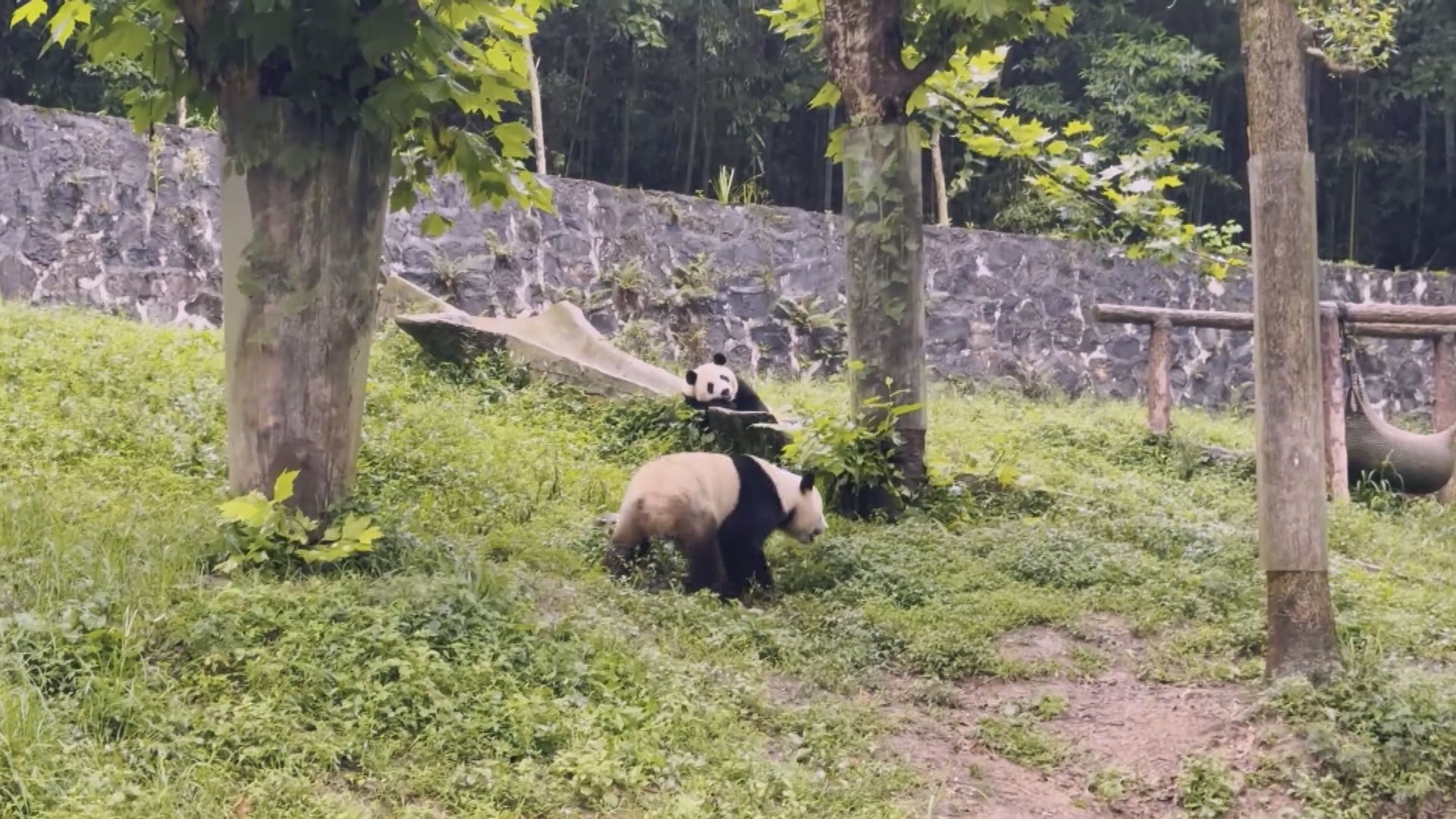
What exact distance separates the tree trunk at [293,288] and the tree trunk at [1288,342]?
349 centimetres

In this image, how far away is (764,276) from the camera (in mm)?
14672

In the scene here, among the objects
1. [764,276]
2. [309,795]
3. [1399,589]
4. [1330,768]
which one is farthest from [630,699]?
[764,276]

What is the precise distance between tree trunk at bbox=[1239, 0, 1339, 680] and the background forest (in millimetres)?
11752

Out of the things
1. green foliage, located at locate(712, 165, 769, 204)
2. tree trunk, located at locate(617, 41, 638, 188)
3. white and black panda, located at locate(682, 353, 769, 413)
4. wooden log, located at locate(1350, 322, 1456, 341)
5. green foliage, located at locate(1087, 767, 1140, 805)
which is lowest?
green foliage, located at locate(1087, 767, 1140, 805)

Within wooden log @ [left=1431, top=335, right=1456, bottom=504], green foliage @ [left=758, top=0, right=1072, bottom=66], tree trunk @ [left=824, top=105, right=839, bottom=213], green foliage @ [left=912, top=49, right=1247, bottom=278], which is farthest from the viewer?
tree trunk @ [left=824, top=105, right=839, bottom=213]

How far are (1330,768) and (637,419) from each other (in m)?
6.01

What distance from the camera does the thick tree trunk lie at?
742 cm

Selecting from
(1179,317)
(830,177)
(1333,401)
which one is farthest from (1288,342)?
(830,177)

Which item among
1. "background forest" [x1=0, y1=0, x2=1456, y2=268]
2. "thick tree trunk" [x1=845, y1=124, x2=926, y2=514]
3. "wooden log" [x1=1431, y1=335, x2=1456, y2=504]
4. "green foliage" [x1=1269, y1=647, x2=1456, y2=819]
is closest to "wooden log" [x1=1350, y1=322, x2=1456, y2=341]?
"wooden log" [x1=1431, y1=335, x2=1456, y2=504]

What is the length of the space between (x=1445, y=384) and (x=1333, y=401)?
5.76 ft

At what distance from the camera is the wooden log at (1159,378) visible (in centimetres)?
1081

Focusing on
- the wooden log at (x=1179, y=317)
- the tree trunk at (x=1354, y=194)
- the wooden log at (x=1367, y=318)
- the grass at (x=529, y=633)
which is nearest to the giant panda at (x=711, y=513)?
the grass at (x=529, y=633)

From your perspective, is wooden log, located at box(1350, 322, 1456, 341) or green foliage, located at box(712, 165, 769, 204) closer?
wooden log, located at box(1350, 322, 1456, 341)

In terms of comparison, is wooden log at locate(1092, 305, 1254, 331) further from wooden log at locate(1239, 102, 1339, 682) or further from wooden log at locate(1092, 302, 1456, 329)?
wooden log at locate(1239, 102, 1339, 682)
